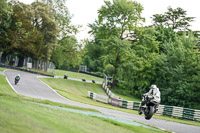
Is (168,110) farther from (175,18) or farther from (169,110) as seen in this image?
(175,18)

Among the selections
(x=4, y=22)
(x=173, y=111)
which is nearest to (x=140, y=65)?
(x=173, y=111)

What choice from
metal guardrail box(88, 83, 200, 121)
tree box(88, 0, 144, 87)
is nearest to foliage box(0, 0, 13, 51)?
tree box(88, 0, 144, 87)

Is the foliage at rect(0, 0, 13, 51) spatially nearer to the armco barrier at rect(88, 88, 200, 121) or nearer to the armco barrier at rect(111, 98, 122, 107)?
the armco barrier at rect(88, 88, 200, 121)

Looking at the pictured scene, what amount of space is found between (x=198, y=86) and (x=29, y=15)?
1301 inches

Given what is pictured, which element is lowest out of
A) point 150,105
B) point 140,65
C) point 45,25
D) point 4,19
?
point 150,105

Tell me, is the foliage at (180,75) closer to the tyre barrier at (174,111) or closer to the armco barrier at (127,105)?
the tyre barrier at (174,111)

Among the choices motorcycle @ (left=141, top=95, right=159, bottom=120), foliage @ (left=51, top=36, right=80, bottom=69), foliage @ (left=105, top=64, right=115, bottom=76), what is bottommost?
motorcycle @ (left=141, top=95, right=159, bottom=120)

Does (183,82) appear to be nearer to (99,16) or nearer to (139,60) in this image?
(139,60)

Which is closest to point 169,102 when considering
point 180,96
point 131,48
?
point 180,96

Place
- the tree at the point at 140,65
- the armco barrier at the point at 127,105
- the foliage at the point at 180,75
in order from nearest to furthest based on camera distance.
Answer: the armco barrier at the point at 127,105 → the foliage at the point at 180,75 → the tree at the point at 140,65

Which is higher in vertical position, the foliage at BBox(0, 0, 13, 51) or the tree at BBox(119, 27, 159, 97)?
the foliage at BBox(0, 0, 13, 51)

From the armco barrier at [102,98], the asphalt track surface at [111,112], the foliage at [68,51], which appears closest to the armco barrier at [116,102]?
the armco barrier at [102,98]

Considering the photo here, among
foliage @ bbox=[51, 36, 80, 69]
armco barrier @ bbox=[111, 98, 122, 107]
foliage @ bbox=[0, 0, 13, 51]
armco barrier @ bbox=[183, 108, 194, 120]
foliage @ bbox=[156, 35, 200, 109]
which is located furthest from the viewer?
foliage @ bbox=[51, 36, 80, 69]

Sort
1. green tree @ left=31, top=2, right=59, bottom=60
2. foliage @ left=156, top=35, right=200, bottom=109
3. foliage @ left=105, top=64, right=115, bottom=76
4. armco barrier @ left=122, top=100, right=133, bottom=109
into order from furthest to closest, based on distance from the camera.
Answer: green tree @ left=31, top=2, right=59, bottom=60 < foliage @ left=105, top=64, right=115, bottom=76 < foliage @ left=156, top=35, right=200, bottom=109 < armco barrier @ left=122, top=100, right=133, bottom=109
